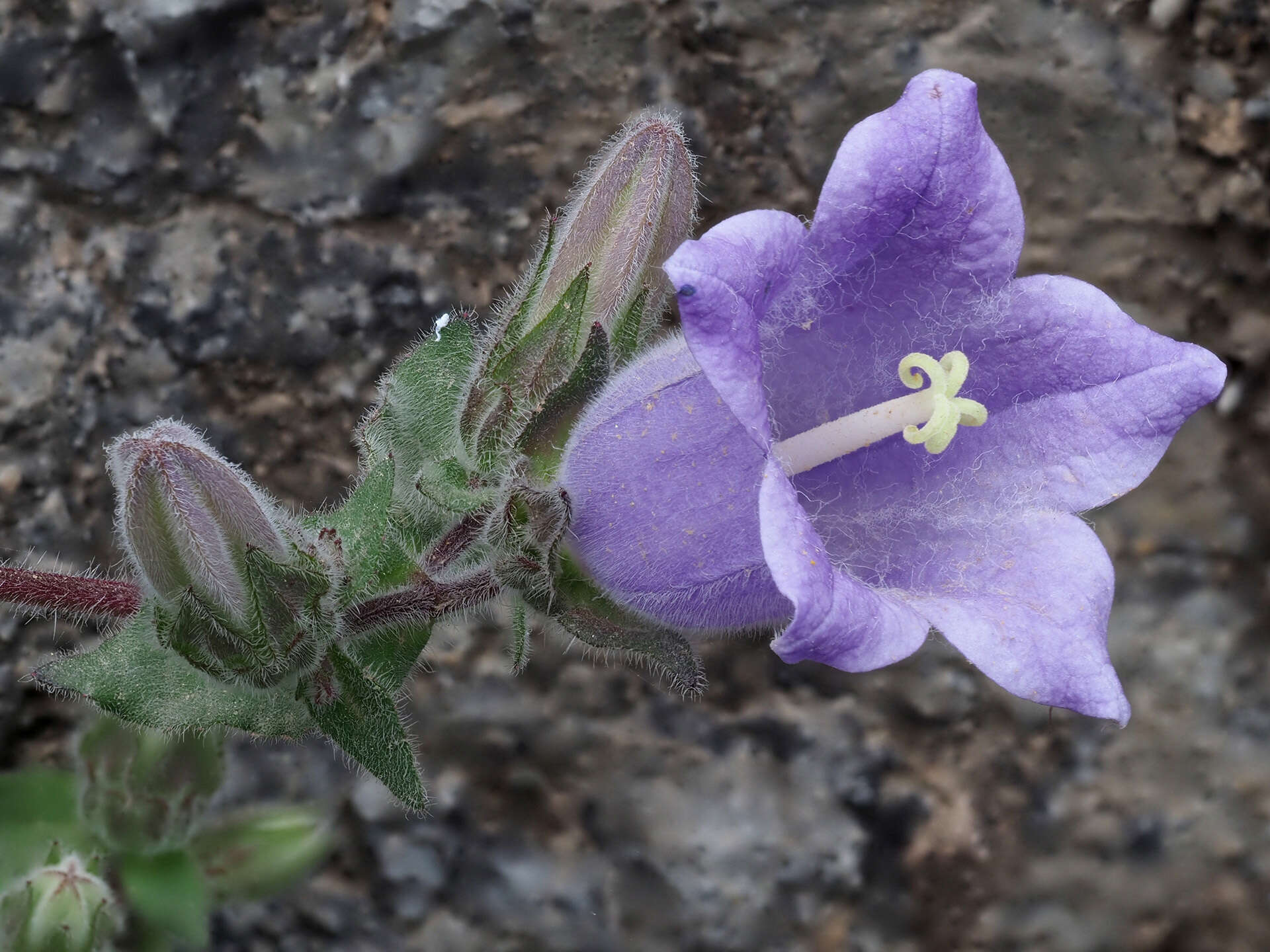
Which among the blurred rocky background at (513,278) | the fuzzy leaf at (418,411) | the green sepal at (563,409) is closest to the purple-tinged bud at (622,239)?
the green sepal at (563,409)

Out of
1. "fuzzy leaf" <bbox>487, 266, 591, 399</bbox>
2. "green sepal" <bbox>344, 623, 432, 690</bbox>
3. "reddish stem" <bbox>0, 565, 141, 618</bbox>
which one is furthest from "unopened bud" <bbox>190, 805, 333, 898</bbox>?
"fuzzy leaf" <bbox>487, 266, 591, 399</bbox>

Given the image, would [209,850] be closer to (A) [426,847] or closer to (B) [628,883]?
(A) [426,847]

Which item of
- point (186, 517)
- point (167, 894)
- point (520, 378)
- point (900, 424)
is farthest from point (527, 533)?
point (167, 894)

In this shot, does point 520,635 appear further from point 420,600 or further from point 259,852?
point 259,852

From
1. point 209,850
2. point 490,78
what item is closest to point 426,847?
point 209,850

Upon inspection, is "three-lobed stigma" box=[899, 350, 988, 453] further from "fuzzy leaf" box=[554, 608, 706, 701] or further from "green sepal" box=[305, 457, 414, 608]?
"green sepal" box=[305, 457, 414, 608]

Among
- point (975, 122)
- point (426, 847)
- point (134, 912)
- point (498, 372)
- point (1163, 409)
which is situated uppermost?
point (975, 122)
